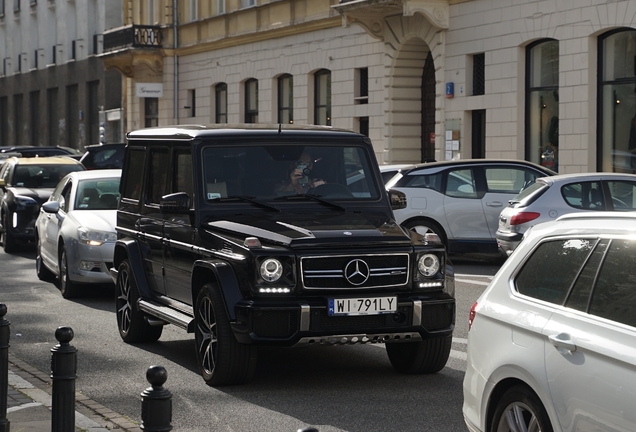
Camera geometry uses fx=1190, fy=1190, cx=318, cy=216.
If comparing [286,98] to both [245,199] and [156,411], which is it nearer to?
[245,199]

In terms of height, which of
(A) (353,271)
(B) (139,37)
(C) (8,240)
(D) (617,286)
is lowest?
(C) (8,240)

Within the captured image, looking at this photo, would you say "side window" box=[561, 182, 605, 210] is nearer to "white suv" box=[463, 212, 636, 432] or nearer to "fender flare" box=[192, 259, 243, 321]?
"fender flare" box=[192, 259, 243, 321]

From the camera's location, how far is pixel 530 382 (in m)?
5.24

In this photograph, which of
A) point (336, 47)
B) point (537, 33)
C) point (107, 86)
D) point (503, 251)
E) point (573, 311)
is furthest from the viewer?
point (107, 86)

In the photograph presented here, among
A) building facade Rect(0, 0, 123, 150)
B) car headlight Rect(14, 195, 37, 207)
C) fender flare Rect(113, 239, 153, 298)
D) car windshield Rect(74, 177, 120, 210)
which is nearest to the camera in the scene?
fender flare Rect(113, 239, 153, 298)

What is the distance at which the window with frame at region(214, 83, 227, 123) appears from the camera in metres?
40.8

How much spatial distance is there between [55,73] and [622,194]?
151 feet

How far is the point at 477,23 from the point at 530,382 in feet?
75.3

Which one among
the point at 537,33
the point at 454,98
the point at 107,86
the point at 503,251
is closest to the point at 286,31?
the point at 454,98

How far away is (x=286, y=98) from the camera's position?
37.0 m

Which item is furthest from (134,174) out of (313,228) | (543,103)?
(543,103)

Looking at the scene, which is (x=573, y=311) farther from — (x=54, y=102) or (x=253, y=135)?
(x=54, y=102)

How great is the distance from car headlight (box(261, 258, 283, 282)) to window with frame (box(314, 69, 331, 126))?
2644 centimetres

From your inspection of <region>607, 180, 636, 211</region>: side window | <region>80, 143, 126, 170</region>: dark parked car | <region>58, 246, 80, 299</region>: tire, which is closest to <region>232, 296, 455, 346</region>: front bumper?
<region>58, 246, 80, 299</region>: tire
